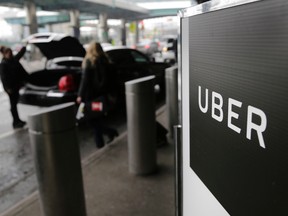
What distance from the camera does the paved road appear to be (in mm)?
3867

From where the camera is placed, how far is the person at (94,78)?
4.72m

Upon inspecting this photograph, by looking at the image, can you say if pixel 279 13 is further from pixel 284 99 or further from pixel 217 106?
pixel 217 106

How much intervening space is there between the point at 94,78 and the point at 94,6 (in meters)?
14.3

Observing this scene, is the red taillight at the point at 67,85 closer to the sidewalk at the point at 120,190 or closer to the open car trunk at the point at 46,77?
the open car trunk at the point at 46,77

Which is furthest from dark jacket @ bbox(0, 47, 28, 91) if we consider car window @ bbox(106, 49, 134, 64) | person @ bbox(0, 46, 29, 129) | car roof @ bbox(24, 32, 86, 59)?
car window @ bbox(106, 49, 134, 64)

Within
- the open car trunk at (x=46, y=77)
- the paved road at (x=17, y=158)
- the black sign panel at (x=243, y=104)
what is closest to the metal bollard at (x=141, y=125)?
the paved road at (x=17, y=158)

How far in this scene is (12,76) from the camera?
248 inches

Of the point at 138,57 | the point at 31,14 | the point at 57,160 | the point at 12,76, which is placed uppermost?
the point at 31,14

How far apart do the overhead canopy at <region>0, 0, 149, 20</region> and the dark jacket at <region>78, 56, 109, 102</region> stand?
6818 millimetres

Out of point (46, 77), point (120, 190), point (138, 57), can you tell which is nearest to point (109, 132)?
point (120, 190)

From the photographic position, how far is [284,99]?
831 millimetres

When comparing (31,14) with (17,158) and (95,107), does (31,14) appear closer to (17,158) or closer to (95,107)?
(17,158)

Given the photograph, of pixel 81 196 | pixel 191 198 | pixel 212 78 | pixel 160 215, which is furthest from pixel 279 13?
pixel 160 215

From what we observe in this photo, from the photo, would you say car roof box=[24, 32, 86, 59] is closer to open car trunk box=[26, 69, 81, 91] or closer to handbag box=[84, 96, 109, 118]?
open car trunk box=[26, 69, 81, 91]
